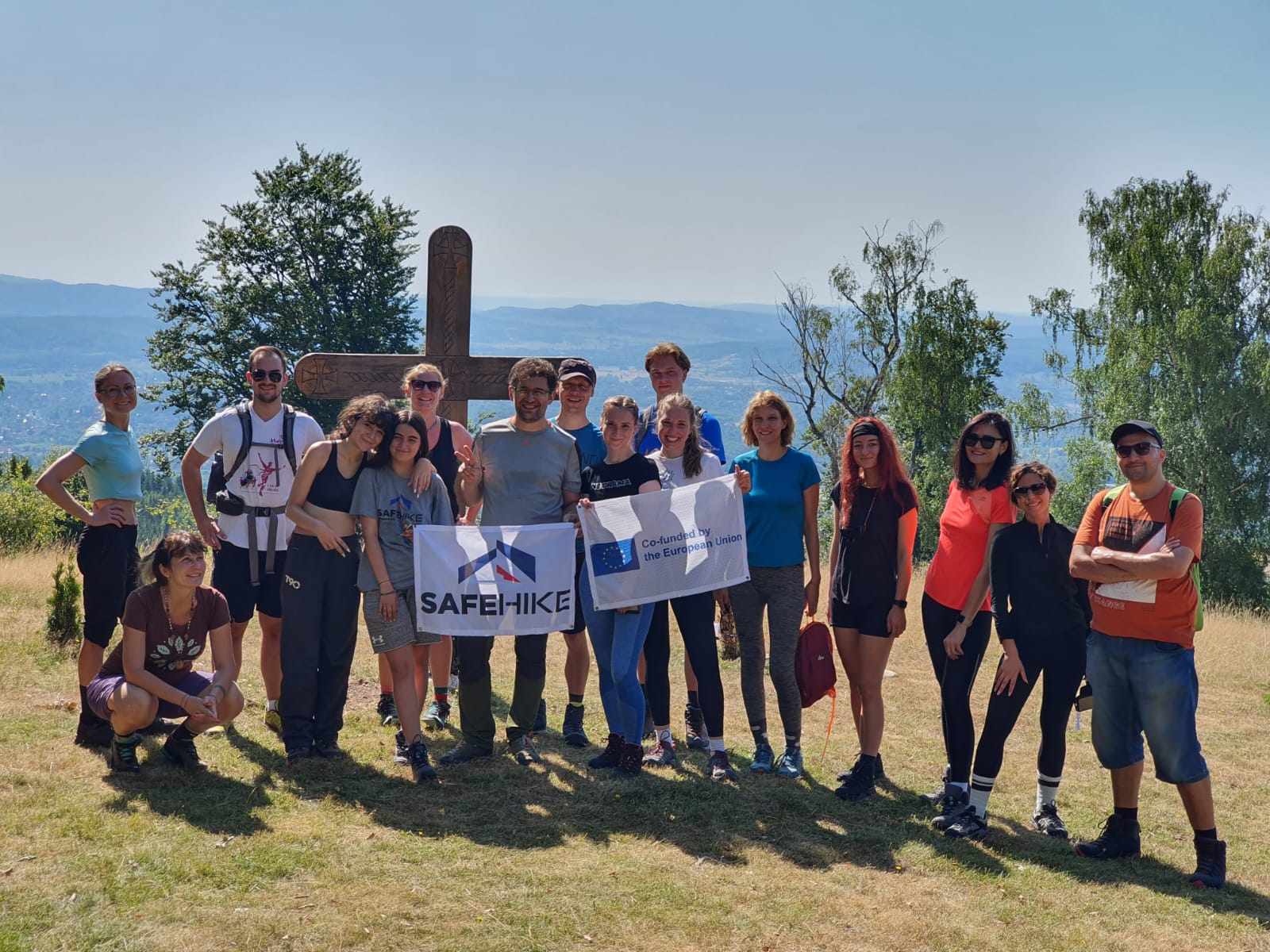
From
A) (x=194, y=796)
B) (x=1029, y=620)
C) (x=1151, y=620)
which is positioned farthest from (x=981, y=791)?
(x=194, y=796)

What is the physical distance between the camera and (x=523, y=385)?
250 inches

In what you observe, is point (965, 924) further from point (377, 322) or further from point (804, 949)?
point (377, 322)

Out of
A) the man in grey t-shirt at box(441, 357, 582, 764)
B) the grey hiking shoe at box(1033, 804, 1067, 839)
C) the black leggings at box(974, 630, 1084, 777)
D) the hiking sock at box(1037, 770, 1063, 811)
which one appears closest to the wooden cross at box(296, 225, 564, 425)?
the man in grey t-shirt at box(441, 357, 582, 764)

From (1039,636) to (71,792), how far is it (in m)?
5.33

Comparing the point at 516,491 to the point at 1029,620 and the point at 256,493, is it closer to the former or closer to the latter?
the point at 256,493

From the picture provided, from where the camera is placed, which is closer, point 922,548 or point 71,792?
point 71,792

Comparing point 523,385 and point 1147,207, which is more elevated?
point 1147,207

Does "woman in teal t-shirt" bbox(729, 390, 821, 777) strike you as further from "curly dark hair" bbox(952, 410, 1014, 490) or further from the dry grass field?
"curly dark hair" bbox(952, 410, 1014, 490)

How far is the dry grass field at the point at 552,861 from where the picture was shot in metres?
4.46

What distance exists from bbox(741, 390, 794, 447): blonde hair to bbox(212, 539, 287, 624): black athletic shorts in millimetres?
3154

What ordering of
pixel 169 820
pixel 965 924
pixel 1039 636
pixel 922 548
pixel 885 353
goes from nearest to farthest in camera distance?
1. pixel 965 924
2. pixel 169 820
3. pixel 1039 636
4. pixel 922 548
5. pixel 885 353

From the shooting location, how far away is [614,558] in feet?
21.2

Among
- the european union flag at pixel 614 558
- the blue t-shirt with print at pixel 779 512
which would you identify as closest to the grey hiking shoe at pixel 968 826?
the blue t-shirt with print at pixel 779 512

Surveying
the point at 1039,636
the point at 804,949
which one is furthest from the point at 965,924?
the point at 1039,636
